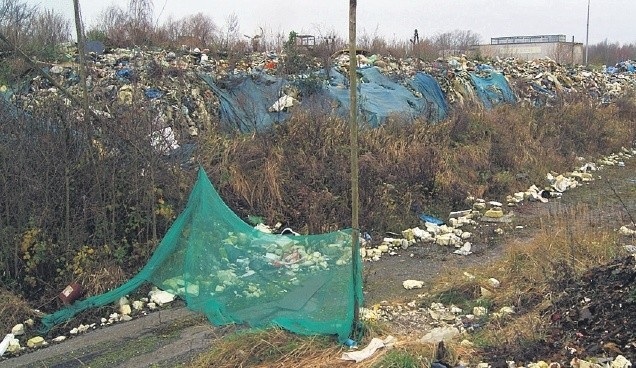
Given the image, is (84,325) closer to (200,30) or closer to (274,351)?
(274,351)

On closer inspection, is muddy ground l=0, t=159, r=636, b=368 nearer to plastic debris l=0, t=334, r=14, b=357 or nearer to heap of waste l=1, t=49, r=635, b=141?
plastic debris l=0, t=334, r=14, b=357

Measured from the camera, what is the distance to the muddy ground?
373 cm

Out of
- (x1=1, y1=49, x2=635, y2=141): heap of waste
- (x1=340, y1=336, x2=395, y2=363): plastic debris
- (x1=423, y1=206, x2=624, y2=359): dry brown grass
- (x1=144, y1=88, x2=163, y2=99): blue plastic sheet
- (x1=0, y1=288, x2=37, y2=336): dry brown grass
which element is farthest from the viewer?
(x1=144, y1=88, x2=163, y2=99): blue plastic sheet

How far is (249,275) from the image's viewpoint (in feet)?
16.0

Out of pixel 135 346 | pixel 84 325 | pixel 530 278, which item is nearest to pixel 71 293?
pixel 84 325

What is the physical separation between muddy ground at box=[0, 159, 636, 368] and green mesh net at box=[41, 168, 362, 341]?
312 mm

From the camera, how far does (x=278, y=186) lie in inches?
323

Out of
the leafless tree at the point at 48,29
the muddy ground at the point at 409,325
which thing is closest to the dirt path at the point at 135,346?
the muddy ground at the point at 409,325

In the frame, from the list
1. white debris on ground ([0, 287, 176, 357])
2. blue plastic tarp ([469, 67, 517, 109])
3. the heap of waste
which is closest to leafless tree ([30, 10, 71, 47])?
the heap of waste

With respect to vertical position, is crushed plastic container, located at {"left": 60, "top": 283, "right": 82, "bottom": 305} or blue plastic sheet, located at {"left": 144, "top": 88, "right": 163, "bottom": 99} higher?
blue plastic sheet, located at {"left": 144, "top": 88, "right": 163, "bottom": 99}

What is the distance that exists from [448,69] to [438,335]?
39.3 ft

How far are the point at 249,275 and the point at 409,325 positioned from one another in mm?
1397

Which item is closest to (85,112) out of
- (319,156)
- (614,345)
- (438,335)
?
(319,156)

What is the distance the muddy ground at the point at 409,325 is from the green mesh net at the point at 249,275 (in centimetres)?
31
